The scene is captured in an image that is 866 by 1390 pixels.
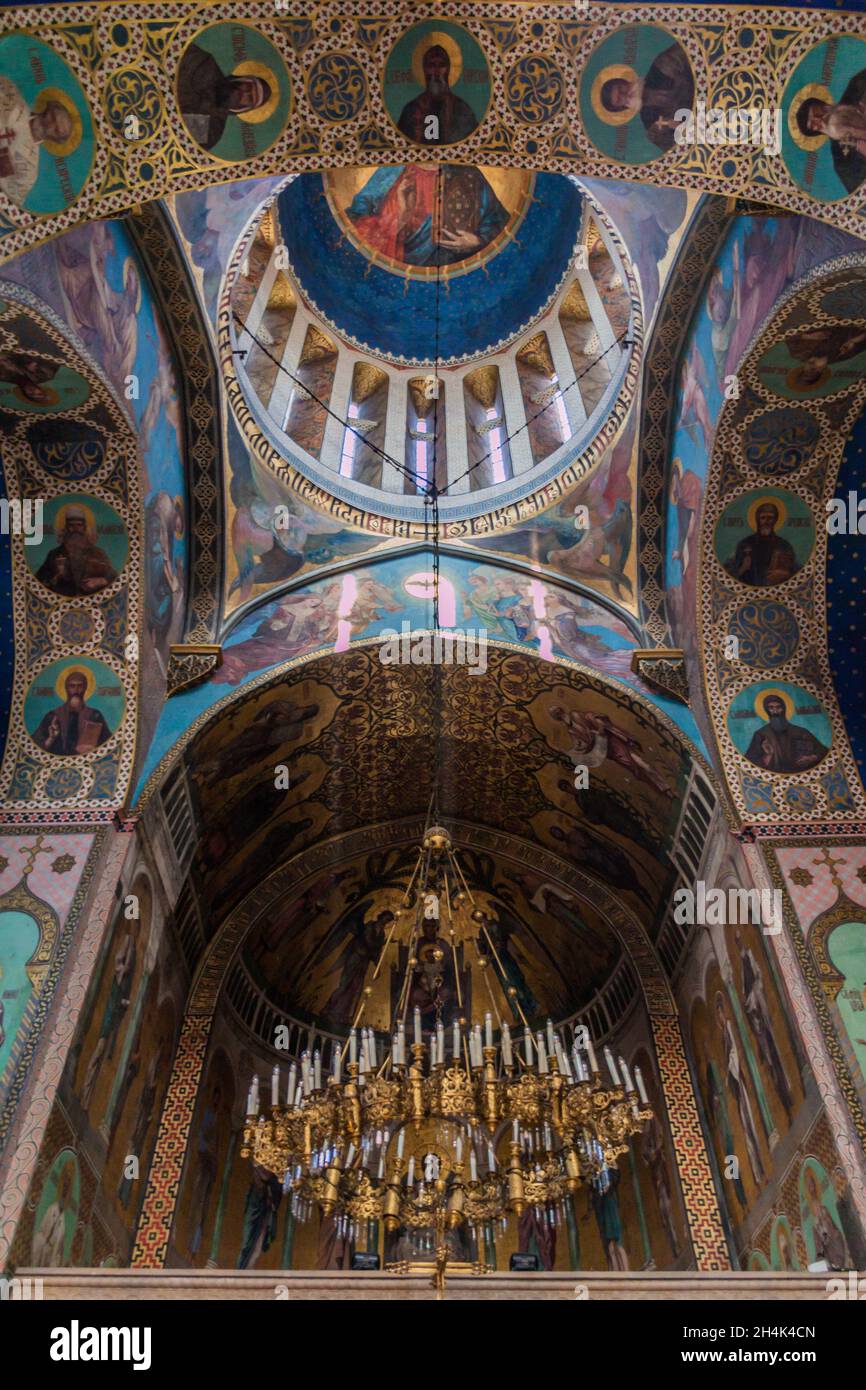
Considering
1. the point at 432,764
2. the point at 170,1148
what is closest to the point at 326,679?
the point at 432,764

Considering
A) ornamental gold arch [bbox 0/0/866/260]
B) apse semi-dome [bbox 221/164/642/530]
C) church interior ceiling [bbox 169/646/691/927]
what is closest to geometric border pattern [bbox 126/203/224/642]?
apse semi-dome [bbox 221/164/642/530]

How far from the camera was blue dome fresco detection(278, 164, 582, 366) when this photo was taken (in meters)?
13.3

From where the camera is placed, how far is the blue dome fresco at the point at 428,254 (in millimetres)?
13344

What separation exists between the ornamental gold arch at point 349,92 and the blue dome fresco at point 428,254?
634cm

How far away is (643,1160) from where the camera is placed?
11914 mm

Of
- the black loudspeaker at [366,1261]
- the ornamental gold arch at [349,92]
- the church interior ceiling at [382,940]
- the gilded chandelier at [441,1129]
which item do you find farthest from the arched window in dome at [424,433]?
the black loudspeaker at [366,1261]

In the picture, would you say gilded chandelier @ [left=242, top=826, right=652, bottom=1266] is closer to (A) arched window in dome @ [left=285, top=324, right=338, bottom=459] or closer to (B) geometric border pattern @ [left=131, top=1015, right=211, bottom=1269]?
(B) geometric border pattern @ [left=131, top=1015, right=211, bottom=1269]

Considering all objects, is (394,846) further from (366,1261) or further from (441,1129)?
(441,1129)

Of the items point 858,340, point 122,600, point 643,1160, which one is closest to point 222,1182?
point 643,1160

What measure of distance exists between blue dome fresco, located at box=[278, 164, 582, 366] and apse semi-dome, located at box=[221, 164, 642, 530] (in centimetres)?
2

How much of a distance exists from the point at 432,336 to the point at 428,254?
0.95 metres
